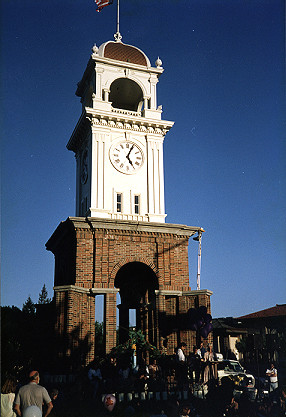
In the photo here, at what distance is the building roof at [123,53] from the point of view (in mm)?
29672

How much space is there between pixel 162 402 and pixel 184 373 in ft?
9.13

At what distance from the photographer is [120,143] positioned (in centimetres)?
2809

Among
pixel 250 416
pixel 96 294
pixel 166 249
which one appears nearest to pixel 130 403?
pixel 250 416

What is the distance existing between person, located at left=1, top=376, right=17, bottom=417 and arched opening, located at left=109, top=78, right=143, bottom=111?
74.0 ft

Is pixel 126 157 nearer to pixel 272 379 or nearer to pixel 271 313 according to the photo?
pixel 272 379

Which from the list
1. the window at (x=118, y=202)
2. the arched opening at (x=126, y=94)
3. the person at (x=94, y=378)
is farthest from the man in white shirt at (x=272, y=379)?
the arched opening at (x=126, y=94)

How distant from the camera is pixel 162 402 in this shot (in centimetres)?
1617

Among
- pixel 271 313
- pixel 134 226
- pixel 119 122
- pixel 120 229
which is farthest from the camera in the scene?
pixel 271 313

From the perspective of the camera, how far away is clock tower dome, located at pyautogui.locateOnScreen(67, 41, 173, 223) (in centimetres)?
2691

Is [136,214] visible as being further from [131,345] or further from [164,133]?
[131,345]

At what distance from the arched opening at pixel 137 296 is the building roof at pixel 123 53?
1275cm

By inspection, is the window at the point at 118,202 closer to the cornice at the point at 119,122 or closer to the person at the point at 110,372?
the cornice at the point at 119,122

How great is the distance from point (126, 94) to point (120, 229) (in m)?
11.1

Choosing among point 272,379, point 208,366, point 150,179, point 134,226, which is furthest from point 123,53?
point 272,379
